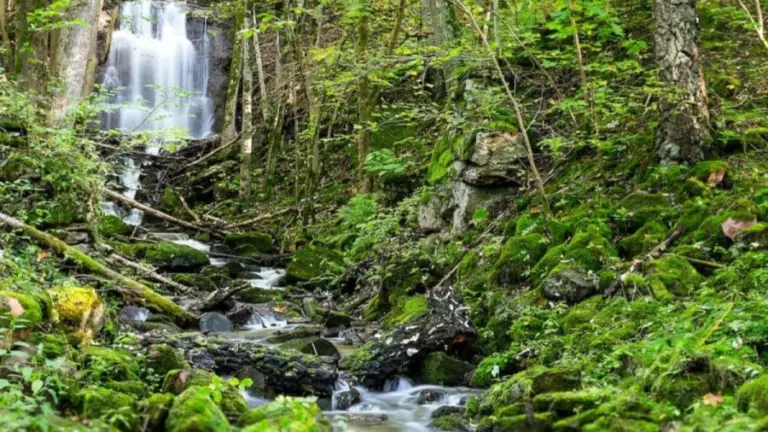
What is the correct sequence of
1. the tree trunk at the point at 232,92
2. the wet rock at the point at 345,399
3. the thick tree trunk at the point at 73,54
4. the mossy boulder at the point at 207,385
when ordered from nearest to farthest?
the mossy boulder at the point at 207,385 → the wet rock at the point at 345,399 → the thick tree trunk at the point at 73,54 → the tree trunk at the point at 232,92

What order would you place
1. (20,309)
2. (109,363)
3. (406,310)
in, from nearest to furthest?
1. (20,309)
2. (109,363)
3. (406,310)

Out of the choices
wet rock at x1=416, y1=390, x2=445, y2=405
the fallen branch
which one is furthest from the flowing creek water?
wet rock at x1=416, y1=390, x2=445, y2=405

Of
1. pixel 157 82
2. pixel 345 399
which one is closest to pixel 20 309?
pixel 345 399

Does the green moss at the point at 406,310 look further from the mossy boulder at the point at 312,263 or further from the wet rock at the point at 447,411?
the mossy boulder at the point at 312,263

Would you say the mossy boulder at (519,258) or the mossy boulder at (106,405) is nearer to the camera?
the mossy boulder at (106,405)

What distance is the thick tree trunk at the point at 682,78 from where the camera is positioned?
25.0ft

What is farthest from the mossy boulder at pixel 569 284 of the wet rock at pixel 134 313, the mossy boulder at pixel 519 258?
the wet rock at pixel 134 313

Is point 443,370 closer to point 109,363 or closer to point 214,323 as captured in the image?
point 109,363

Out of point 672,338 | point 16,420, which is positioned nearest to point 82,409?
point 16,420

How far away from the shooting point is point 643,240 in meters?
7.07

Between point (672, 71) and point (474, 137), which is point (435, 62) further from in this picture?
point (672, 71)

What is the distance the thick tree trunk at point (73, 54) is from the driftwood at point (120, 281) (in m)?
2.19

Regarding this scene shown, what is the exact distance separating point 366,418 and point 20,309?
2.84 meters

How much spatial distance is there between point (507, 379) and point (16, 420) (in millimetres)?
3837
